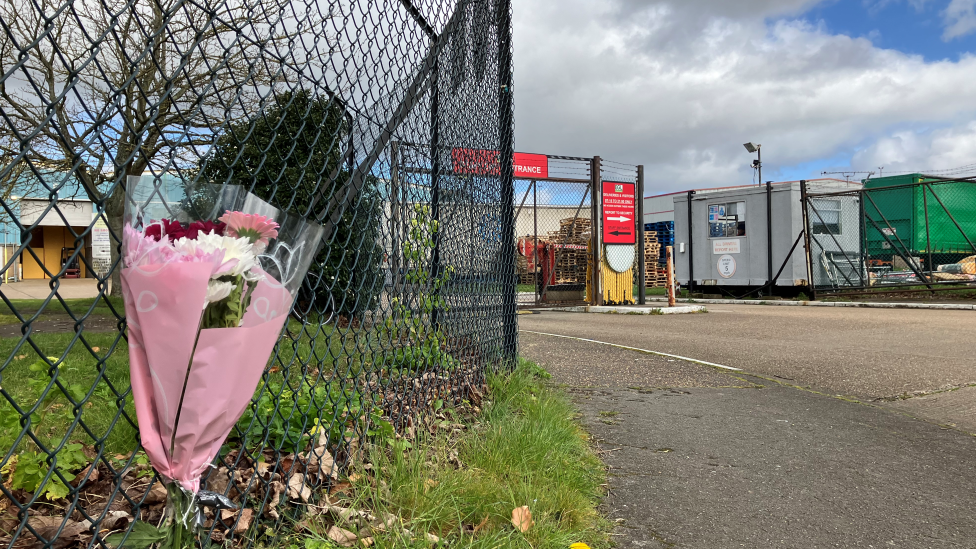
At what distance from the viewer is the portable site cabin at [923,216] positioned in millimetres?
18312

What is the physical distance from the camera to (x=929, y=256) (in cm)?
1659

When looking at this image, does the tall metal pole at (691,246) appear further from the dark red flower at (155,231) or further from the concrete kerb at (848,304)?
the dark red flower at (155,231)

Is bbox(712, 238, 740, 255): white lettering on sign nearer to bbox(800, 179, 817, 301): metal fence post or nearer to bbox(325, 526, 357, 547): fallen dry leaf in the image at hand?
bbox(800, 179, 817, 301): metal fence post

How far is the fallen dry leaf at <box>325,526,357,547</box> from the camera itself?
1972mm

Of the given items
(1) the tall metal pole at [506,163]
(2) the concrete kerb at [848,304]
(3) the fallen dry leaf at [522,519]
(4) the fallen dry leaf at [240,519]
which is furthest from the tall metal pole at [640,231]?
(4) the fallen dry leaf at [240,519]

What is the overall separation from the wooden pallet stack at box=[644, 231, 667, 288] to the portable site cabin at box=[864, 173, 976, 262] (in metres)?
6.33

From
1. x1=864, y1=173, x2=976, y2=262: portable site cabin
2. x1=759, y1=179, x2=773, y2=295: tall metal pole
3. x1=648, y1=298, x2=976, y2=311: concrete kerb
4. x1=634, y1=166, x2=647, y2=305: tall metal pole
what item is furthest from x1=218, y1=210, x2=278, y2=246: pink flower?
x1=864, y1=173, x2=976, y2=262: portable site cabin

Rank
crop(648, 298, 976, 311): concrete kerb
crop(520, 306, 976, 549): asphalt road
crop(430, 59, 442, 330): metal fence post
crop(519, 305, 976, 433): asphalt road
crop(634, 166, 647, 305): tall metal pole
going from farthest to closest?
crop(634, 166, 647, 305): tall metal pole
crop(648, 298, 976, 311): concrete kerb
crop(519, 305, 976, 433): asphalt road
crop(430, 59, 442, 330): metal fence post
crop(520, 306, 976, 549): asphalt road

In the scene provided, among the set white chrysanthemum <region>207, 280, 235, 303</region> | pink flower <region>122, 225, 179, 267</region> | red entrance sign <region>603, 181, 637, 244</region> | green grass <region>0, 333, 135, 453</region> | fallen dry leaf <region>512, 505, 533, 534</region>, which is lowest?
fallen dry leaf <region>512, 505, 533, 534</region>

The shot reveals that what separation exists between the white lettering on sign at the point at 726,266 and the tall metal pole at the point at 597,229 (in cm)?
691

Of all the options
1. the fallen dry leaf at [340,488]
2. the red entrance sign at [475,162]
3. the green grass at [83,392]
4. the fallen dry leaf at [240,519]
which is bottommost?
the fallen dry leaf at [340,488]

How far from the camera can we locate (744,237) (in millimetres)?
19984

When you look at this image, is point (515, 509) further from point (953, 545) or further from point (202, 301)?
point (953, 545)

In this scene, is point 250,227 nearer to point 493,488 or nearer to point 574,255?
point 493,488
